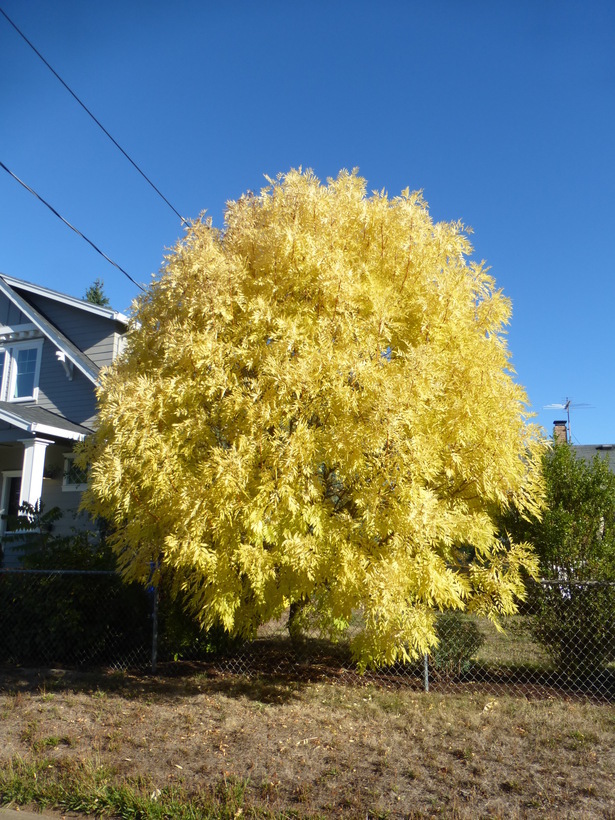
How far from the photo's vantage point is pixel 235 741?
5.36 meters

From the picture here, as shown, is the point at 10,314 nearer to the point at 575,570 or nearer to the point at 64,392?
the point at 64,392

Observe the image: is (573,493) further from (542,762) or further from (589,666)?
(542,762)

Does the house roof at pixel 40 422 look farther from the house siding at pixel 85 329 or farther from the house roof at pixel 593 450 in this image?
the house roof at pixel 593 450

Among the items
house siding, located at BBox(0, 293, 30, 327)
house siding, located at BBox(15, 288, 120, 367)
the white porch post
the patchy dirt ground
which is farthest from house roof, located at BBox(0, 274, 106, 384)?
the patchy dirt ground

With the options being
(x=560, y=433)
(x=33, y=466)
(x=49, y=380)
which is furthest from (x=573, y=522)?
(x=49, y=380)

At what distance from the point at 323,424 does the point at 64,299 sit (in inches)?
451

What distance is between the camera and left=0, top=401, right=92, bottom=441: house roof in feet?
42.3

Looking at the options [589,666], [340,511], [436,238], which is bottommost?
[589,666]

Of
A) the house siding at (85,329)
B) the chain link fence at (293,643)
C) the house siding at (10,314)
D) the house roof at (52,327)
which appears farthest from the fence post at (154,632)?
the house siding at (10,314)

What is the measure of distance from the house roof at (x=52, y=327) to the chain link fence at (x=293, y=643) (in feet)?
20.3

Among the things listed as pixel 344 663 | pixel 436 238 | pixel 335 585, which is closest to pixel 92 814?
pixel 335 585

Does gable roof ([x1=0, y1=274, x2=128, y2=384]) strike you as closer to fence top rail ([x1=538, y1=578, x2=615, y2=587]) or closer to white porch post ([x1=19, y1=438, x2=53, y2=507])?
white porch post ([x1=19, y1=438, x2=53, y2=507])

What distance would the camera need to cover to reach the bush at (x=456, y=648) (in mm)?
7383

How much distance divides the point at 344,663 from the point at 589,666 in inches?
122
